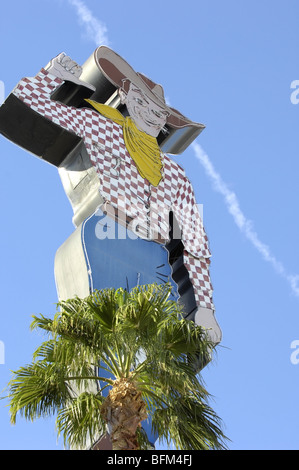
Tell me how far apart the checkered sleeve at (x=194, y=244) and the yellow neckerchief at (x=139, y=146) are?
29.3 inches

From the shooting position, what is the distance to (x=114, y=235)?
15102 mm

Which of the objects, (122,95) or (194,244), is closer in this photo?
(194,244)

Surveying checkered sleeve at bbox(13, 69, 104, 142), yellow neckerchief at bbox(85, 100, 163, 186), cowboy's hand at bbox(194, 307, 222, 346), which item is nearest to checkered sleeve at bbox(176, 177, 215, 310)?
cowboy's hand at bbox(194, 307, 222, 346)

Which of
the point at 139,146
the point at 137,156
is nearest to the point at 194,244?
the point at 137,156

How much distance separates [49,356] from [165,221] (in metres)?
6.73

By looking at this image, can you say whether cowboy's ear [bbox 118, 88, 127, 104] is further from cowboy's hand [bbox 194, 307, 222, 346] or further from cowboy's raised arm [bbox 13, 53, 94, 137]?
cowboy's hand [bbox 194, 307, 222, 346]

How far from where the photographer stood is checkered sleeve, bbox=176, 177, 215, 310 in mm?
16438

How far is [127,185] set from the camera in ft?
53.2

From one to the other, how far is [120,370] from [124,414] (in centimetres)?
79

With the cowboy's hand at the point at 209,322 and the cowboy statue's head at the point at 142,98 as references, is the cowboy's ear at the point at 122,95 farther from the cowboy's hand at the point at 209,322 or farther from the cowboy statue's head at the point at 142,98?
the cowboy's hand at the point at 209,322

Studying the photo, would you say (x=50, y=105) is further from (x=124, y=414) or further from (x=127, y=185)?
(x=124, y=414)

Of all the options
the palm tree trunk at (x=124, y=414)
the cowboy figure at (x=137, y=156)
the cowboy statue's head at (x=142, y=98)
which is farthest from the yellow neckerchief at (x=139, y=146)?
the palm tree trunk at (x=124, y=414)

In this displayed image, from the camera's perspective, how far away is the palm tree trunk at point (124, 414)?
9.52 metres
